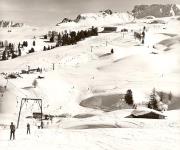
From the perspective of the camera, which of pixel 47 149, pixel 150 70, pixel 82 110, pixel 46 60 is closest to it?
pixel 47 149

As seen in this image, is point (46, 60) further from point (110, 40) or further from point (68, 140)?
point (68, 140)

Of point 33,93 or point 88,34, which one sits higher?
point 88,34

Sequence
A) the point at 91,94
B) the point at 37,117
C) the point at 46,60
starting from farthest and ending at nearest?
the point at 46,60
the point at 91,94
the point at 37,117

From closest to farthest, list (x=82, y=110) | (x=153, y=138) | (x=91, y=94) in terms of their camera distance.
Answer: (x=153, y=138) → (x=82, y=110) → (x=91, y=94)

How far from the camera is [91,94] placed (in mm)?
99750

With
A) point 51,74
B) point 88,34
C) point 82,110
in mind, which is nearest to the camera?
point 82,110

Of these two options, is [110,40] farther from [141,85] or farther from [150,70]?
[141,85]

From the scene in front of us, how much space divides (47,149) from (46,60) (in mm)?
122327

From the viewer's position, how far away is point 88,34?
198m

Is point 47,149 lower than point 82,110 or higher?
higher

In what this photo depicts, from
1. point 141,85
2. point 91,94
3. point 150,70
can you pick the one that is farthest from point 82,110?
point 150,70

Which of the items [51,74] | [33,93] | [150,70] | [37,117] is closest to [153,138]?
[37,117]

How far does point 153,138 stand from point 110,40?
478 feet

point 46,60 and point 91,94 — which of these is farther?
point 46,60
